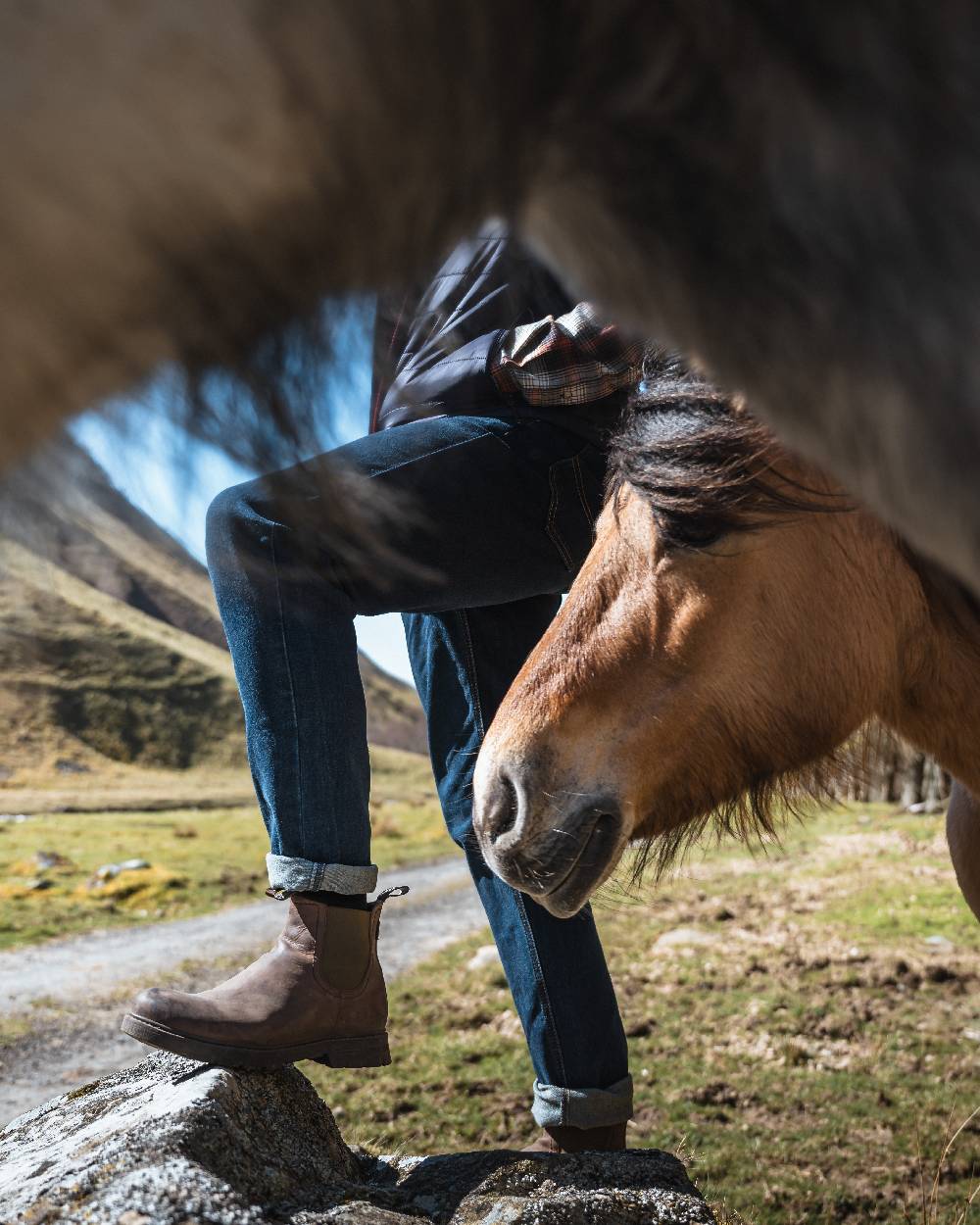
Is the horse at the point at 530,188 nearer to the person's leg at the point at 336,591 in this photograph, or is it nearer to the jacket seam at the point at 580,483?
the person's leg at the point at 336,591

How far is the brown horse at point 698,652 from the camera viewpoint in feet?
6.17

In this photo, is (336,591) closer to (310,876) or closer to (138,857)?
(310,876)

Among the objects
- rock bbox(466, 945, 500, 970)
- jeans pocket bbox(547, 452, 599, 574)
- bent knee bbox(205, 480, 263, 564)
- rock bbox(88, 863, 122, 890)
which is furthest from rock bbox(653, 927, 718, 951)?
rock bbox(88, 863, 122, 890)

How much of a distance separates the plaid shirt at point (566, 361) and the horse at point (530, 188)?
1141 mm

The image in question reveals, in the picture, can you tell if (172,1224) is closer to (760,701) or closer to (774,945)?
(760,701)

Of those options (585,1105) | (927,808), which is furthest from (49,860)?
(927,808)

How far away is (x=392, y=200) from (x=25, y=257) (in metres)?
0.28

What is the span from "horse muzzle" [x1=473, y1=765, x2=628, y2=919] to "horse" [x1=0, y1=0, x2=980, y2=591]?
1.10 meters

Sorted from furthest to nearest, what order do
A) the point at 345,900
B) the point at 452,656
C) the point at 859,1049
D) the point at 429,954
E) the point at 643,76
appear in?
the point at 429,954
the point at 859,1049
the point at 452,656
the point at 345,900
the point at 643,76

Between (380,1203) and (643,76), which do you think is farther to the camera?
(380,1203)

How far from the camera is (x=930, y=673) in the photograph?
206 cm

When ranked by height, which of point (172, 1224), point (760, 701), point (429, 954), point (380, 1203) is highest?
point (760, 701)

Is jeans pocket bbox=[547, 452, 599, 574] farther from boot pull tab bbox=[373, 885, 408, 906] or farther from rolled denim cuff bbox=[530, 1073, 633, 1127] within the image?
rolled denim cuff bbox=[530, 1073, 633, 1127]

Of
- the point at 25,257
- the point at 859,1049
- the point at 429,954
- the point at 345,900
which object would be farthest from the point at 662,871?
the point at 429,954
